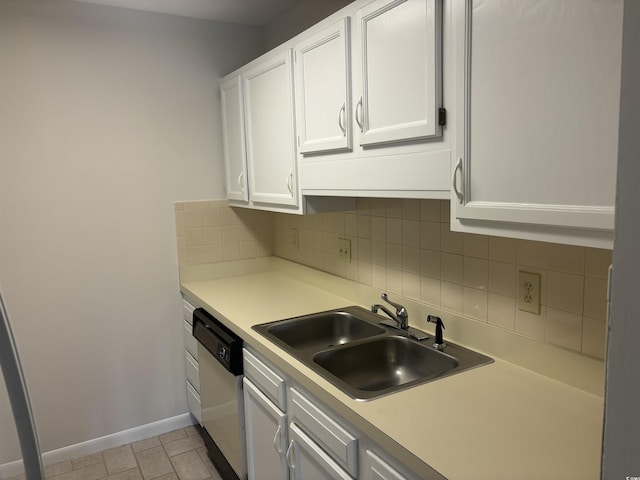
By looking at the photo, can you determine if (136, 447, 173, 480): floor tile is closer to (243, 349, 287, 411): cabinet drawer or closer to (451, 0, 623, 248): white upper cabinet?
(243, 349, 287, 411): cabinet drawer

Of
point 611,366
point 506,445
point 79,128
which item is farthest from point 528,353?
point 79,128

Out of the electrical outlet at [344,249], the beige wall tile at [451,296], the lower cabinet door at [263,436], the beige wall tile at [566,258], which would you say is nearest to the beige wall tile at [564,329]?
the beige wall tile at [566,258]

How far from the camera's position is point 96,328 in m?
2.71

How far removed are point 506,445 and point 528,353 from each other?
47cm

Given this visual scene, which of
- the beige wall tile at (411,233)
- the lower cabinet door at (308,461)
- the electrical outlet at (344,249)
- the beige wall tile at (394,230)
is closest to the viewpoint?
the lower cabinet door at (308,461)

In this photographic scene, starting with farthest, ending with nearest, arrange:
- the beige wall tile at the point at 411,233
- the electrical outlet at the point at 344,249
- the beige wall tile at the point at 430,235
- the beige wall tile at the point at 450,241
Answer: the electrical outlet at the point at 344,249, the beige wall tile at the point at 411,233, the beige wall tile at the point at 430,235, the beige wall tile at the point at 450,241

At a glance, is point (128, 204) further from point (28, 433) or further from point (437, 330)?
point (28, 433)

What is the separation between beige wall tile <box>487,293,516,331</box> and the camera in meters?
1.59

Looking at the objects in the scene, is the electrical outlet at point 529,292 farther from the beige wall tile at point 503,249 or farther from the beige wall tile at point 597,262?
the beige wall tile at point 597,262

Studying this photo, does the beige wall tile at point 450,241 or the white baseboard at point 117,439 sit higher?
the beige wall tile at point 450,241

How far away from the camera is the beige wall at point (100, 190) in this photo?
8.03 ft

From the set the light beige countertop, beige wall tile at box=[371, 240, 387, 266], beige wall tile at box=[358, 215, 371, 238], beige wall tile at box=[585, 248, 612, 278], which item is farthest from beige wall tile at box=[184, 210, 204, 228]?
beige wall tile at box=[585, 248, 612, 278]

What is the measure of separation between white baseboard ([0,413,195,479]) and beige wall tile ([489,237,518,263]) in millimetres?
2230

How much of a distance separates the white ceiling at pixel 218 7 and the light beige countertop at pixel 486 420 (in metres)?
1.82
